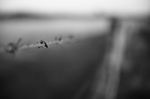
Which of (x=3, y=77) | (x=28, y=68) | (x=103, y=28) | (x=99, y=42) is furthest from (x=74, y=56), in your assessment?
(x=103, y=28)

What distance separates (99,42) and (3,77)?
8.39 ft

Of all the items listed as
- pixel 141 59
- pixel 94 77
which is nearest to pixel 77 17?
pixel 94 77

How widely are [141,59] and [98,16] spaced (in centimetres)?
141

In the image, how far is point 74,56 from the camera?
296 centimetres

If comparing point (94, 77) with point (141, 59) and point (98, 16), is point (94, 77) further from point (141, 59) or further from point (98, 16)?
point (98, 16)

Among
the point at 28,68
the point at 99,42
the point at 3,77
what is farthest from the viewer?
the point at 99,42

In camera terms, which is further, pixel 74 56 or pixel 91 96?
pixel 74 56

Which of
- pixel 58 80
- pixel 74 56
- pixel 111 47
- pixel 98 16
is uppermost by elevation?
pixel 98 16

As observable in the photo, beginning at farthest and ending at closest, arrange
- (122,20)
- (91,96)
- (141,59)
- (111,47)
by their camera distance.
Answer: (122,20) < (111,47) < (141,59) < (91,96)

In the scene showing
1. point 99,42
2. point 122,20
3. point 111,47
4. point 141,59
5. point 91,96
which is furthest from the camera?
point 122,20

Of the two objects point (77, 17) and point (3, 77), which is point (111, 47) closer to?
point (77, 17)

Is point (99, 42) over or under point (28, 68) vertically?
over

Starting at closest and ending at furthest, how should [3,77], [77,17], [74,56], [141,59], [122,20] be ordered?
[3,77] < [74,56] < [77,17] < [141,59] < [122,20]

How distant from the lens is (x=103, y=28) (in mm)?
4492
